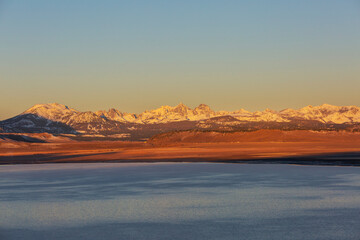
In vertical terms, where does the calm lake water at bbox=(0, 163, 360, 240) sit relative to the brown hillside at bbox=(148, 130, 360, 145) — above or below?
below

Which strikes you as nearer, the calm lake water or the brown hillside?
the calm lake water

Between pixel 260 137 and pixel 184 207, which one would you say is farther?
pixel 260 137

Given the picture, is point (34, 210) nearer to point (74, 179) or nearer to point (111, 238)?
point (111, 238)

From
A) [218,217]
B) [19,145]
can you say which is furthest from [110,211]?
[19,145]

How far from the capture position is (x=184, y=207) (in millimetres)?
27828

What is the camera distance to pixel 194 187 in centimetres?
3644

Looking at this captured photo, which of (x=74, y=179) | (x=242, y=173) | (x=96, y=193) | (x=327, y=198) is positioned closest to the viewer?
(x=327, y=198)

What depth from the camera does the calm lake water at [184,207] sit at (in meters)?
21.7

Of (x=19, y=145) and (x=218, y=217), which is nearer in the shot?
(x=218, y=217)

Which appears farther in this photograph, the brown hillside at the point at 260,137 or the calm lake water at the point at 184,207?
the brown hillside at the point at 260,137

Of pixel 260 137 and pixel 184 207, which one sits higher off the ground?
pixel 260 137

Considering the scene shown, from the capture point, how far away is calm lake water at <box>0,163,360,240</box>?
21.7m

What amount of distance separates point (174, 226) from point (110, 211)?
16.7ft

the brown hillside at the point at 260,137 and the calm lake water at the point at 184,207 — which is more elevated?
the brown hillside at the point at 260,137
